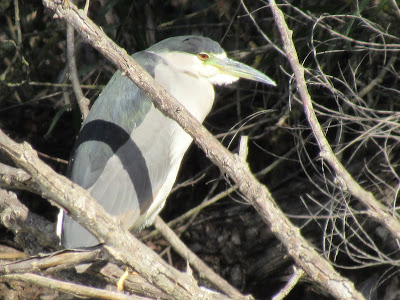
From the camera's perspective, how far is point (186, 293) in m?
1.48

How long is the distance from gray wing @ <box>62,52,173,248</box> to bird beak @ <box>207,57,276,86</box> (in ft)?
1.03

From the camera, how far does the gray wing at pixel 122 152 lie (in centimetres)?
211

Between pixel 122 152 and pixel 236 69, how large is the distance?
0.56 m

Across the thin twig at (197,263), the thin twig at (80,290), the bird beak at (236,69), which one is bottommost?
the thin twig at (197,263)

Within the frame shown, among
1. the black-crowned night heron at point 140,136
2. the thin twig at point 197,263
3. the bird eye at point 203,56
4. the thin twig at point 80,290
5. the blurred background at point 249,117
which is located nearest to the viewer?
the thin twig at point 80,290

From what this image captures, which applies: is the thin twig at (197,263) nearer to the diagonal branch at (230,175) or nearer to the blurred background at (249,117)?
the blurred background at (249,117)

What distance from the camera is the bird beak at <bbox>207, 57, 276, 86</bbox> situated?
2.31 metres

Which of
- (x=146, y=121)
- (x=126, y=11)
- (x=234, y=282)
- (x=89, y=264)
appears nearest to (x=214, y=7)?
(x=126, y=11)

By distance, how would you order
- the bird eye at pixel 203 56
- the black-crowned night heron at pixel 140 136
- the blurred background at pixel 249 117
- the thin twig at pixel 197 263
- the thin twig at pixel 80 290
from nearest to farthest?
the thin twig at pixel 80 290 → the black-crowned night heron at pixel 140 136 → the thin twig at pixel 197 263 → the bird eye at pixel 203 56 → the blurred background at pixel 249 117

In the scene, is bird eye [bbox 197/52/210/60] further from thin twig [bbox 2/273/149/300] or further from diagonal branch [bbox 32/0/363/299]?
thin twig [bbox 2/273/149/300]

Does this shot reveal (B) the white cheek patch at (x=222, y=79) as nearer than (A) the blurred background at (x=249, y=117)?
Yes

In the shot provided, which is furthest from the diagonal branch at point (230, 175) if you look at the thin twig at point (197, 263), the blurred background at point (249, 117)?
the blurred background at point (249, 117)

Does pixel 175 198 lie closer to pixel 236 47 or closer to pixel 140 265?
pixel 236 47

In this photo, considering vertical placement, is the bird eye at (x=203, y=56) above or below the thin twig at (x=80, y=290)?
above
